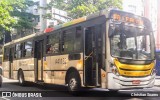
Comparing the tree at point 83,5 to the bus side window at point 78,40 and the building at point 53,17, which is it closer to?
the building at point 53,17

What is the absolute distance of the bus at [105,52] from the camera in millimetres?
10281

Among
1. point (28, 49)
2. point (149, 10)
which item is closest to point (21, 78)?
point (28, 49)

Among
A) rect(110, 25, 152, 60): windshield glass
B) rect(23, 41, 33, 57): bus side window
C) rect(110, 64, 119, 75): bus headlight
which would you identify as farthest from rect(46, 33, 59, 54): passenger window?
rect(110, 64, 119, 75): bus headlight

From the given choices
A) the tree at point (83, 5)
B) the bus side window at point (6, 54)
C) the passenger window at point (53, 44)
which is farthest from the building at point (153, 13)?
the passenger window at point (53, 44)

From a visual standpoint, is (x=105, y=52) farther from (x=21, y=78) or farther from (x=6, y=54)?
(x=6, y=54)

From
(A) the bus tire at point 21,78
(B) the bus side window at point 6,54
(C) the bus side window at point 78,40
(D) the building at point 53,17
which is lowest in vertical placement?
(A) the bus tire at point 21,78

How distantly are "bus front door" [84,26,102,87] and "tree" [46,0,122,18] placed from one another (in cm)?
1409

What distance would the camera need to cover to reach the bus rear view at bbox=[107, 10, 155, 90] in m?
10.2

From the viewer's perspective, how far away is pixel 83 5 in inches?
1011

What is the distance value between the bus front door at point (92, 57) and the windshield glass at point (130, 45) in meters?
0.64

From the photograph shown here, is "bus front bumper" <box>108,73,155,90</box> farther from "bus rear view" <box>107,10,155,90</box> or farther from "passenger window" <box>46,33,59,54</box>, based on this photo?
"passenger window" <box>46,33,59,54</box>

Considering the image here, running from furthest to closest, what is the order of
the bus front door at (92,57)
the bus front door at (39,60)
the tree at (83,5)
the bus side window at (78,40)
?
the tree at (83,5) → the bus front door at (39,60) → the bus side window at (78,40) → the bus front door at (92,57)

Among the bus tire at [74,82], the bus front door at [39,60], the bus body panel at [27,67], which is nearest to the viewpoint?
the bus tire at [74,82]

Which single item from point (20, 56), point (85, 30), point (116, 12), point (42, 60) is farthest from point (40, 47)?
point (116, 12)
